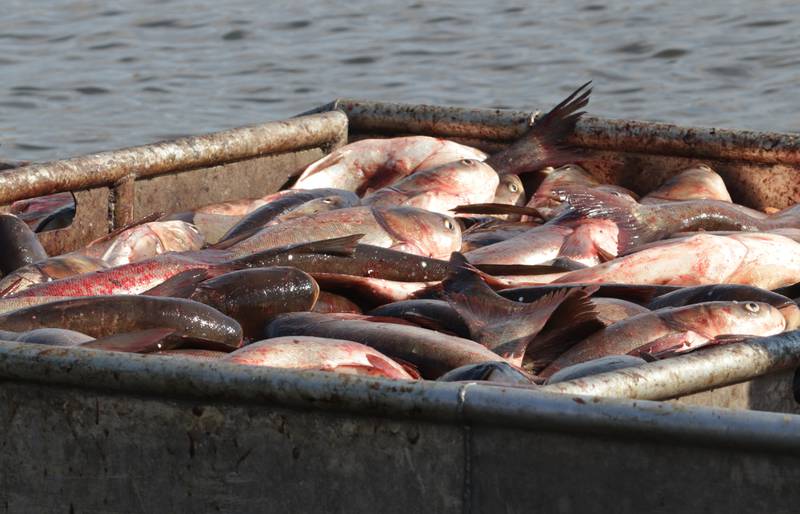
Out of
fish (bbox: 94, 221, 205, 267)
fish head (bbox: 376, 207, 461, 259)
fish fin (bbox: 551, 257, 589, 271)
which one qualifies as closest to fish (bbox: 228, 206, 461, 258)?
fish head (bbox: 376, 207, 461, 259)

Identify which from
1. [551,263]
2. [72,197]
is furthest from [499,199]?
[72,197]

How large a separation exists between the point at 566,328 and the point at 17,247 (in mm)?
2333

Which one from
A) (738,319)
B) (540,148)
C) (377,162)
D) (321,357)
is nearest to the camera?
(321,357)

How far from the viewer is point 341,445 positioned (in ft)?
11.5

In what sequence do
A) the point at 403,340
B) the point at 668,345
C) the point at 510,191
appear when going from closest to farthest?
the point at 403,340
the point at 668,345
the point at 510,191

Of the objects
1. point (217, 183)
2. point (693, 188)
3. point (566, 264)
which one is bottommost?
point (217, 183)

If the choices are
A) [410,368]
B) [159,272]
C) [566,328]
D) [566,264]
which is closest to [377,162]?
[566,264]

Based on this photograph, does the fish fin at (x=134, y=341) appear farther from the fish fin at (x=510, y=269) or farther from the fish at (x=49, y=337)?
the fish fin at (x=510, y=269)

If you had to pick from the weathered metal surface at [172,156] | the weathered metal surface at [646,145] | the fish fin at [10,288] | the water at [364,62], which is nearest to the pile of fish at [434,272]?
the fish fin at [10,288]

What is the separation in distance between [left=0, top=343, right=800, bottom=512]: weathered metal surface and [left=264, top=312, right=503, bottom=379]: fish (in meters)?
0.84

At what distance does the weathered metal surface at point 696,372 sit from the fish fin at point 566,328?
665mm

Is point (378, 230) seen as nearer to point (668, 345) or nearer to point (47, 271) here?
point (47, 271)

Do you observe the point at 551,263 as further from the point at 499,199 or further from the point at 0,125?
the point at 0,125

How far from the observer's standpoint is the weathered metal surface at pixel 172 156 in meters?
6.30
